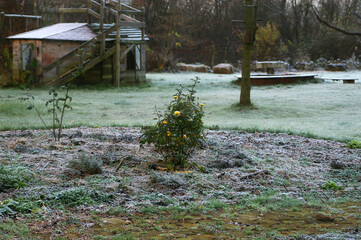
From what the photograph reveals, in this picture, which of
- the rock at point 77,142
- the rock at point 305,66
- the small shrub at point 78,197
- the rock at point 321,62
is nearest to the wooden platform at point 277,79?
the rock at point 305,66

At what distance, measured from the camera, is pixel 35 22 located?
22.8 meters

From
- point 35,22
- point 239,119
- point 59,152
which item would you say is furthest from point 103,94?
point 59,152

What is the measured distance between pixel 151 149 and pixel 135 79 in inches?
542

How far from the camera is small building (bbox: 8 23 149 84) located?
58.3ft

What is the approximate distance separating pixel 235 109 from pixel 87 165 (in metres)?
8.22

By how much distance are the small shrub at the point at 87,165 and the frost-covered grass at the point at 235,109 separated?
161 inches

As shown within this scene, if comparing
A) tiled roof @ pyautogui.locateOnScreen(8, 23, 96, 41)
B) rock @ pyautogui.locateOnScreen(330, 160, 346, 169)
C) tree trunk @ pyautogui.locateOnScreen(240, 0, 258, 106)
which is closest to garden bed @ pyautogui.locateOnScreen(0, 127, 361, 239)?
rock @ pyautogui.locateOnScreen(330, 160, 346, 169)

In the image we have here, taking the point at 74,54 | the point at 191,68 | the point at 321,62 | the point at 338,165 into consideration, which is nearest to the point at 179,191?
the point at 338,165

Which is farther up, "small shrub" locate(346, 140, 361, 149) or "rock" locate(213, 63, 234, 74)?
"rock" locate(213, 63, 234, 74)

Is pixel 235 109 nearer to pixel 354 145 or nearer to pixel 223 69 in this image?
pixel 354 145

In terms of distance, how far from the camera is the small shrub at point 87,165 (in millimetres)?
5027

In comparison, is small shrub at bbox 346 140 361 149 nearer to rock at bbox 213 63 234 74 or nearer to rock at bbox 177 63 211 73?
rock at bbox 213 63 234 74

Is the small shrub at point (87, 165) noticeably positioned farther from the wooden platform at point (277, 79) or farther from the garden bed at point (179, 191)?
the wooden platform at point (277, 79)

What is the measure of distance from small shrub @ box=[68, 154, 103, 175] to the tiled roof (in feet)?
45.0
